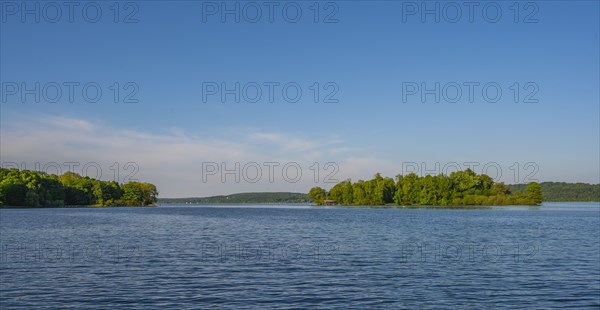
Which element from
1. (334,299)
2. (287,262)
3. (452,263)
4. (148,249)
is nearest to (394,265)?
(452,263)

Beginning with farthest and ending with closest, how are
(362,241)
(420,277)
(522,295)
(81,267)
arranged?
(362,241)
(81,267)
(420,277)
(522,295)

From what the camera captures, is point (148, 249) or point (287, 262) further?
point (148, 249)

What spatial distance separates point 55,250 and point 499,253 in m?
39.6

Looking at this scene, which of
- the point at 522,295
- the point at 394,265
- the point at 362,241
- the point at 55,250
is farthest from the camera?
the point at 362,241

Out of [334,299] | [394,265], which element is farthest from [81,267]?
[394,265]

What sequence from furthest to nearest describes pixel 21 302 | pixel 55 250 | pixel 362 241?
pixel 362 241
pixel 55 250
pixel 21 302

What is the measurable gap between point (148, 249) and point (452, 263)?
27146 mm

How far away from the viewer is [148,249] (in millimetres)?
49469

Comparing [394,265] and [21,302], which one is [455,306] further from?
[21,302]

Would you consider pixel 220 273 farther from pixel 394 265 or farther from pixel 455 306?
pixel 455 306

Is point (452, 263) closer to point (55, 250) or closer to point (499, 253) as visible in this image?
point (499, 253)

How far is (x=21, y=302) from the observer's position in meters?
25.8

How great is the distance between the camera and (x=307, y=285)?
3100 cm

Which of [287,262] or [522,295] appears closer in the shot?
[522,295]
